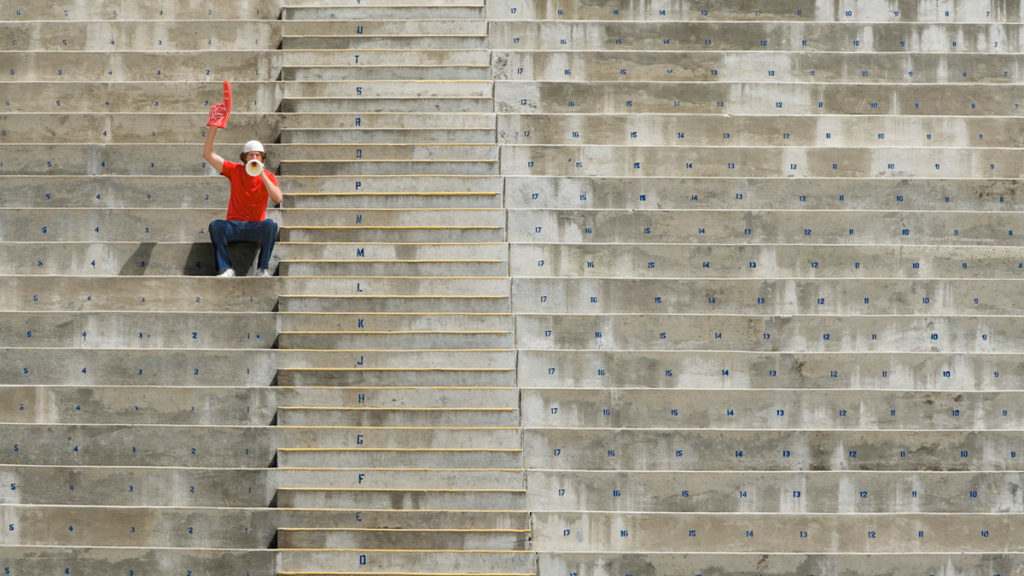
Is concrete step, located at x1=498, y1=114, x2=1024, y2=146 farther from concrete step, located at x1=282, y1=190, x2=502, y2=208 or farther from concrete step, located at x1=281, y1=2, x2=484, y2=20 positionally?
concrete step, located at x1=281, y1=2, x2=484, y2=20

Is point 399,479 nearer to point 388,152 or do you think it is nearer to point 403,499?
point 403,499

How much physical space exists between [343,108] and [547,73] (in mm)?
2401

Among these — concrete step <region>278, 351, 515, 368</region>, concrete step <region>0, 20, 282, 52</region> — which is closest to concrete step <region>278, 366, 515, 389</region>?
concrete step <region>278, 351, 515, 368</region>

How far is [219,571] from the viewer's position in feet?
50.2

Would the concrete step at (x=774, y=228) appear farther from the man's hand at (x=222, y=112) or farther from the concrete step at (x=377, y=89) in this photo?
the man's hand at (x=222, y=112)

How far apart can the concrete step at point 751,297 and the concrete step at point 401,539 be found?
2727 mm

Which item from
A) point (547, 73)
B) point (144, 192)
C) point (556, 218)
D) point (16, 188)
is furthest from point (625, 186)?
point (16, 188)

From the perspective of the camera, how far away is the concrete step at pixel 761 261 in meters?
17.7

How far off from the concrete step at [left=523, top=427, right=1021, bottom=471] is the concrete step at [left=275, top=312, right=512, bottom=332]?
59.8 inches

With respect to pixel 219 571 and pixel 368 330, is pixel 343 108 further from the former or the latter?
pixel 219 571

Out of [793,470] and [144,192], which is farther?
[144,192]

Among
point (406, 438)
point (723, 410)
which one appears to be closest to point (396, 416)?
point (406, 438)

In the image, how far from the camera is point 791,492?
15.9 m

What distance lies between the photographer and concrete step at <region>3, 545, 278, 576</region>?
603 inches
